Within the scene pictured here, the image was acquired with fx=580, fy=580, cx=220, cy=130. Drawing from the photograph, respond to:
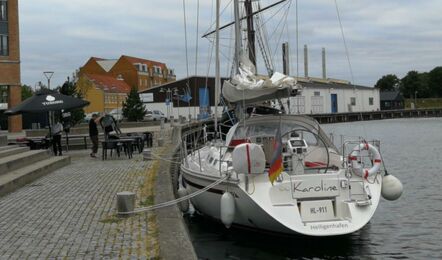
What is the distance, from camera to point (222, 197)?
35.2 ft

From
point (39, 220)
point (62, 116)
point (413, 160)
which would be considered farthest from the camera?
point (413, 160)

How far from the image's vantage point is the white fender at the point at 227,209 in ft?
34.6

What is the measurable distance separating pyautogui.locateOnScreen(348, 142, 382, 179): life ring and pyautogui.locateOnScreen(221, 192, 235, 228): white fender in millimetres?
2480

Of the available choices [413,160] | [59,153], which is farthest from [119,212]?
[413,160]

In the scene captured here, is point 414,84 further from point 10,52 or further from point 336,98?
point 10,52

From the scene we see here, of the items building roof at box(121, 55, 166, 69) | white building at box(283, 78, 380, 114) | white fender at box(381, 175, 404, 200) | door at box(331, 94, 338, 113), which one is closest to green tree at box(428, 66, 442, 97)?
white building at box(283, 78, 380, 114)

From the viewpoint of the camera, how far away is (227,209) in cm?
1054

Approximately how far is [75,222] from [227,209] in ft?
8.99

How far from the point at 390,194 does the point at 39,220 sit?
672cm

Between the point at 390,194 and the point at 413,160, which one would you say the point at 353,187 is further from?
the point at 413,160

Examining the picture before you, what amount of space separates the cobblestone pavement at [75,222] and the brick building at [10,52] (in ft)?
122

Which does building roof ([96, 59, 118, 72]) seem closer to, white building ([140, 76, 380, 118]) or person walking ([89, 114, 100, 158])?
white building ([140, 76, 380, 118])

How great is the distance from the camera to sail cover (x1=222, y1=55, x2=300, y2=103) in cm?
1318

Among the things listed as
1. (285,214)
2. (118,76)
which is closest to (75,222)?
(285,214)
